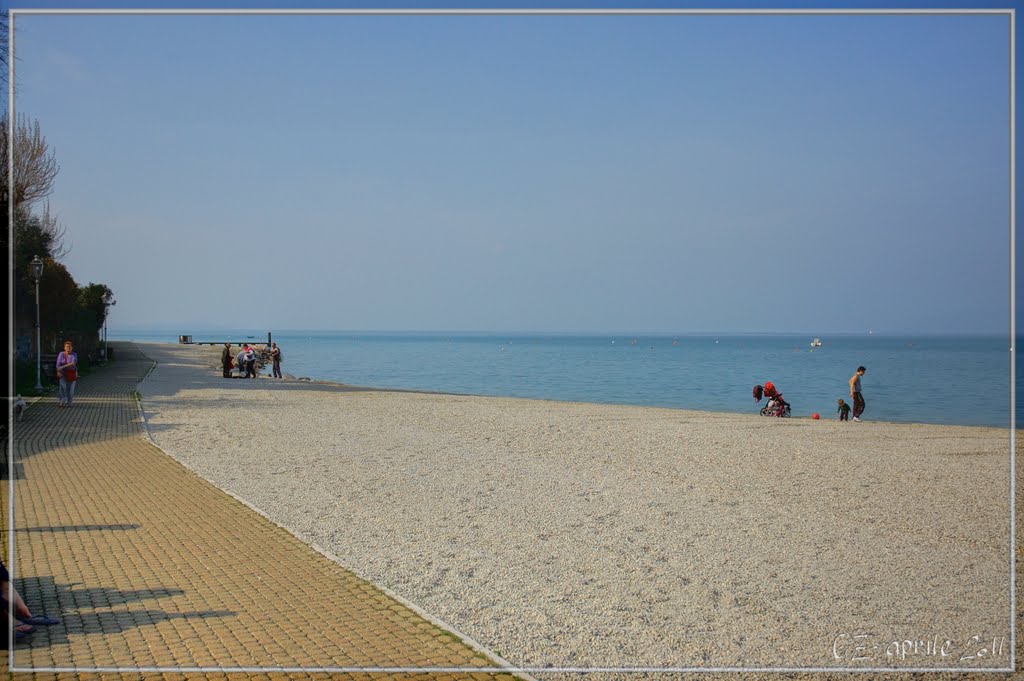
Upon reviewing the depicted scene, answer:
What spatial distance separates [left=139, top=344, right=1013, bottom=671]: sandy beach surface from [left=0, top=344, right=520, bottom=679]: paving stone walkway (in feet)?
1.26

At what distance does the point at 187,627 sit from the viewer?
5082 millimetres

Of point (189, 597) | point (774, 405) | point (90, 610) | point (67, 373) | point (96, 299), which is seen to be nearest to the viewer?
point (90, 610)

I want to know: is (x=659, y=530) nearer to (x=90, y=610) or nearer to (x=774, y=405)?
(x=90, y=610)

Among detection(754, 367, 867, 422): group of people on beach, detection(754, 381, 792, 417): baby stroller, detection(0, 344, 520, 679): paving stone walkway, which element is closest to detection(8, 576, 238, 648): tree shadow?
detection(0, 344, 520, 679): paving stone walkway

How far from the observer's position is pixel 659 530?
26.6 ft

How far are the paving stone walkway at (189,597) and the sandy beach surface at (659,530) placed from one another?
0.38 metres

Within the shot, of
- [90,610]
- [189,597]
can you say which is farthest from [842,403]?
[90,610]

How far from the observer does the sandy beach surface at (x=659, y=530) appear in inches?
205

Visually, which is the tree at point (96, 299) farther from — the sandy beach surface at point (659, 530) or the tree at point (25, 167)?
the tree at point (25, 167)

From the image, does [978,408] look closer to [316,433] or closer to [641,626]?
[316,433]

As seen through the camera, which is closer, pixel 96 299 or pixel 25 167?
pixel 25 167

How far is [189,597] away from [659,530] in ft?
14.5

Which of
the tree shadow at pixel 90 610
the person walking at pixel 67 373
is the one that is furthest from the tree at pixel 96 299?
the tree shadow at pixel 90 610

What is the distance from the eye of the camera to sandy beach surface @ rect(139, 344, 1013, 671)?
5.22 m
